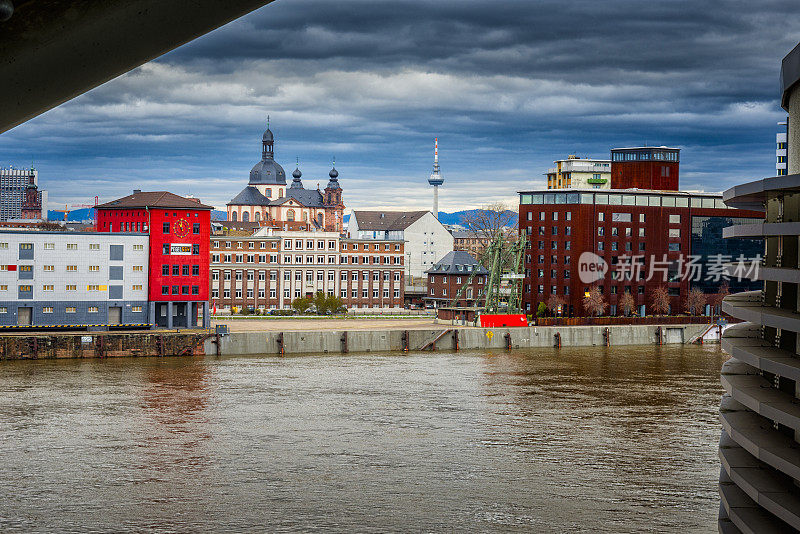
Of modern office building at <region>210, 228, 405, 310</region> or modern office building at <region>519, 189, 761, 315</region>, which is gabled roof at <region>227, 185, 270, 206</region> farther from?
modern office building at <region>519, 189, 761, 315</region>

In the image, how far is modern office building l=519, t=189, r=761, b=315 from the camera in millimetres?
75938

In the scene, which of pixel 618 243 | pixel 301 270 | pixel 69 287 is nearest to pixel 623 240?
pixel 618 243

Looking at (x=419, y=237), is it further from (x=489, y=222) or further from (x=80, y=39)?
A: (x=80, y=39)

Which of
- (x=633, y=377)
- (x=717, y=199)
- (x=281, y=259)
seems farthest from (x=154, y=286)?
(x=717, y=199)

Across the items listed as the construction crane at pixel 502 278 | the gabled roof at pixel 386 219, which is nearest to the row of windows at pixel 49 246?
the construction crane at pixel 502 278

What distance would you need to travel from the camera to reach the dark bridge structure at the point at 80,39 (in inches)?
199

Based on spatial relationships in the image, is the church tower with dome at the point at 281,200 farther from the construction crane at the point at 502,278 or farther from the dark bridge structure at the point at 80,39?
the dark bridge structure at the point at 80,39

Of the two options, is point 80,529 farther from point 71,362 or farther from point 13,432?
point 71,362

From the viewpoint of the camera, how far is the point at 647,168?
285 ft

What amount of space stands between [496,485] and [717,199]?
209 feet

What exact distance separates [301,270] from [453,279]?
13.9 meters

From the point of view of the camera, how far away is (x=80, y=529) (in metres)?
19.5

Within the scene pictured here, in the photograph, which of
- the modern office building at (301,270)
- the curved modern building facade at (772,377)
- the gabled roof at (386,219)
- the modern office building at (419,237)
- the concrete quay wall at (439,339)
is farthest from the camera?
the gabled roof at (386,219)

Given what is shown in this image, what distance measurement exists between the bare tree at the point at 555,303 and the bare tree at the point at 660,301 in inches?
307
